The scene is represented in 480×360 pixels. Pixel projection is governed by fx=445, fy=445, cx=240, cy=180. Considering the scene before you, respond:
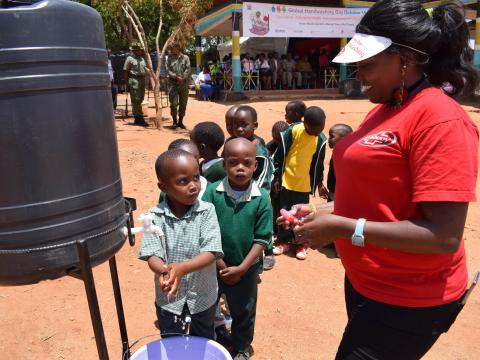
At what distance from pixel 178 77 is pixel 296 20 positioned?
8.10 meters

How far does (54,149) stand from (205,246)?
89 centimetres

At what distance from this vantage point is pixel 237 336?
2594 mm

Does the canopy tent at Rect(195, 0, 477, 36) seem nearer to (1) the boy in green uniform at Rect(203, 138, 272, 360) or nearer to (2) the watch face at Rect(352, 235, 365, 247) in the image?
(1) the boy in green uniform at Rect(203, 138, 272, 360)

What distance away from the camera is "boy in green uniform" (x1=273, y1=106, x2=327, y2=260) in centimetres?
409

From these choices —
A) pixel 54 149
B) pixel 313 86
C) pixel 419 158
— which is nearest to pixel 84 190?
pixel 54 149

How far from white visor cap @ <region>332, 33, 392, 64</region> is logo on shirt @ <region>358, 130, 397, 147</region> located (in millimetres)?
242

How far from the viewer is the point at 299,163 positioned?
409 centimetres

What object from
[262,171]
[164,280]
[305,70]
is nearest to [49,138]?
[164,280]

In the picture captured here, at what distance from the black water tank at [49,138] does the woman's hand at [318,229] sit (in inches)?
25.9

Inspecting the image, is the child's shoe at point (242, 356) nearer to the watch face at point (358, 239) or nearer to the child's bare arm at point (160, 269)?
the child's bare arm at point (160, 269)

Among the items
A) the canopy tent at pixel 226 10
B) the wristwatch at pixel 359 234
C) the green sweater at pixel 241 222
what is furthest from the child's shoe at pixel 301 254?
the canopy tent at pixel 226 10

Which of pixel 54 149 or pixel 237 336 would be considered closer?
pixel 54 149

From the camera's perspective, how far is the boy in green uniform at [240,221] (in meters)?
2.39

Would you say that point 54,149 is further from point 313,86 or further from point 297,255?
point 313,86
